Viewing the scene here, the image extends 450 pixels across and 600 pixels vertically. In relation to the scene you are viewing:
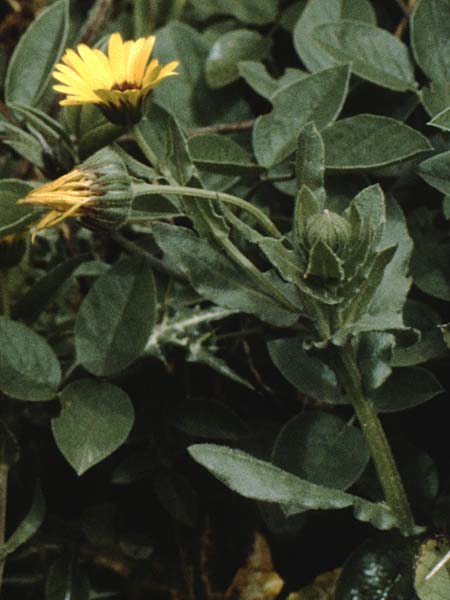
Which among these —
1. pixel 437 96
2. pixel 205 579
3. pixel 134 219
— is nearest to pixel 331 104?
pixel 437 96

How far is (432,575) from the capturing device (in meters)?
0.92

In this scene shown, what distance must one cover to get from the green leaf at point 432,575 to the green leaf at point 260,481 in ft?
0.38

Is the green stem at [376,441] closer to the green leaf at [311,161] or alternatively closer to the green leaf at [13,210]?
the green leaf at [311,161]

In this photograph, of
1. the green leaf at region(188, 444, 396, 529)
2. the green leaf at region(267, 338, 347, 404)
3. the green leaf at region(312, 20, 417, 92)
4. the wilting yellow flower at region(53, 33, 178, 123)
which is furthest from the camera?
the green leaf at region(312, 20, 417, 92)

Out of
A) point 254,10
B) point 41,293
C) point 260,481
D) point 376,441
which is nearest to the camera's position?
point 260,481

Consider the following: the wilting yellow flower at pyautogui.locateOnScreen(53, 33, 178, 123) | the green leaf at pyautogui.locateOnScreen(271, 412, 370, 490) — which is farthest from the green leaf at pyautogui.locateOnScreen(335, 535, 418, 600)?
the wilting yellow flower at pyautogui.locateOnScreen(53, 33, 178, 123)

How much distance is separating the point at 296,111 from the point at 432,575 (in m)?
0.60

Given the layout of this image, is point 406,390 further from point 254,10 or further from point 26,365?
point 254,10

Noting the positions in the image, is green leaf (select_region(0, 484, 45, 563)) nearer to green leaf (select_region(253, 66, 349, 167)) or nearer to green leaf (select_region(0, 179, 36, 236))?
green leaf (select_region(0, 179, 36, 236))

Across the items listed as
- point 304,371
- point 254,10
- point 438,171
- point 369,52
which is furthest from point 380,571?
point 254,10

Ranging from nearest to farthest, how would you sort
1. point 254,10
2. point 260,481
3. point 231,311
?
point 260,481, point 231,311, point 254,10

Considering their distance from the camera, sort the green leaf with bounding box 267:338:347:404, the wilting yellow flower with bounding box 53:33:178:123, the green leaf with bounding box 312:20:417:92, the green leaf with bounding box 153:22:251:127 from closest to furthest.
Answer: the wilting yellow flower with bounding box 53:33:178:123 < the green leaf with bounding box 267:338:347:404 < the green leaf with bounding box 312:20:417:92 < the green leaf with bounding box 153:22:251:127

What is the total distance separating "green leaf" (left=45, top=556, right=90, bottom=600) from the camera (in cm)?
115

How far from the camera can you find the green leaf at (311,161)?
96cm
